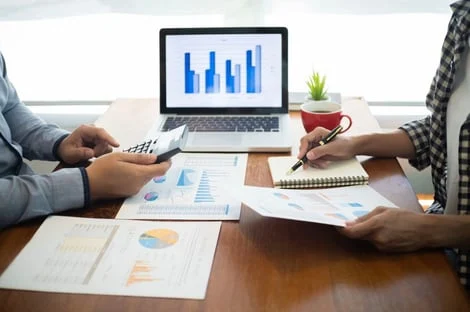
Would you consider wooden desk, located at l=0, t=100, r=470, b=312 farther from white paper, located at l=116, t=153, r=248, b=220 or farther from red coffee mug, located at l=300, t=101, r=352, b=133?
red coffee mug, located at l=300, t=101, r=352, b=133

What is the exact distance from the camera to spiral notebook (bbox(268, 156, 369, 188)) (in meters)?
1.13

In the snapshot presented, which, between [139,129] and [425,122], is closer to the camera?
[425,122]

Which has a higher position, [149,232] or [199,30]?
[199,30]

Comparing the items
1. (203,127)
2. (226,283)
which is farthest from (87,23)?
(226,283)

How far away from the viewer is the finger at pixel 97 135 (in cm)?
128

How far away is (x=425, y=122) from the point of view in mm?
1287

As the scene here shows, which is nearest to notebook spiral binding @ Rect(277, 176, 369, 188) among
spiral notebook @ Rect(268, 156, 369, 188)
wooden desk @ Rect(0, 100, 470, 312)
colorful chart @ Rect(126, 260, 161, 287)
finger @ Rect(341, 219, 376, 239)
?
spiral notebook @ Rect(268, 156, 369, 188)

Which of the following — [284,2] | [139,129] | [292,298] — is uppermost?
[284,2]

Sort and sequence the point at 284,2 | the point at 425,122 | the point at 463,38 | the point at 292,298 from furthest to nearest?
the point at 284,2 < the point at 425,122 < the point at 463,38 < the point at 292,298

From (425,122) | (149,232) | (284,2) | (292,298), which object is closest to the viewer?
(292,298)

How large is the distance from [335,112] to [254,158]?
24cm

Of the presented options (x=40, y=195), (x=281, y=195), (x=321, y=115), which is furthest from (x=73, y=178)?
(x=321, y=115)

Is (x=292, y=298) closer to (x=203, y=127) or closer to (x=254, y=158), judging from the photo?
(x=254, y=158)

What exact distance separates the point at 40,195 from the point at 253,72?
0.68 metres
